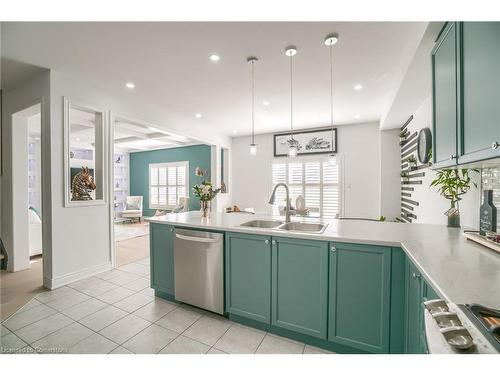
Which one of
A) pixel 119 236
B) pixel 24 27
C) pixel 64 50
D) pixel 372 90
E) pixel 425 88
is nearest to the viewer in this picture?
pixel 24 27

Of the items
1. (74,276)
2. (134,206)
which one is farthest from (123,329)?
(134,206)

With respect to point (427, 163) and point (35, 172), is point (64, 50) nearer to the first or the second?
point (427, 163)

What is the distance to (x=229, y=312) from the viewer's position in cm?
210

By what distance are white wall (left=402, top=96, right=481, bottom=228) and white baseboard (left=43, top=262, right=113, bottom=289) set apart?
14.2ft

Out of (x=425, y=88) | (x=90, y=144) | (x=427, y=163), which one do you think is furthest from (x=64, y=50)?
(x=90, y=144)

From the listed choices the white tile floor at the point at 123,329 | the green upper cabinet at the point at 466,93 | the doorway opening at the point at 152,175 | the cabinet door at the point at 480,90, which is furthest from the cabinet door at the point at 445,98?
the doorway opening at the point at 152,175

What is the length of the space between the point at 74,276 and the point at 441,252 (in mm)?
3857

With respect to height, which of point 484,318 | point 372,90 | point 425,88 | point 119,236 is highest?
point 372,90

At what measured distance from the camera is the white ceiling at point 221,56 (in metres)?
2.01

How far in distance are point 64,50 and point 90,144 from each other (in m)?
5.73

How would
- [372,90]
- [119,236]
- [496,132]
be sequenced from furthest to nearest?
[119,236] → [372,90] → [496,132]

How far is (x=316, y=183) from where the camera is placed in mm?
5574

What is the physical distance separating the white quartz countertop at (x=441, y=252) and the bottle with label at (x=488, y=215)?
0.14 m

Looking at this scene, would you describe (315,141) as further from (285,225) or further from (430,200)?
(285,225)
